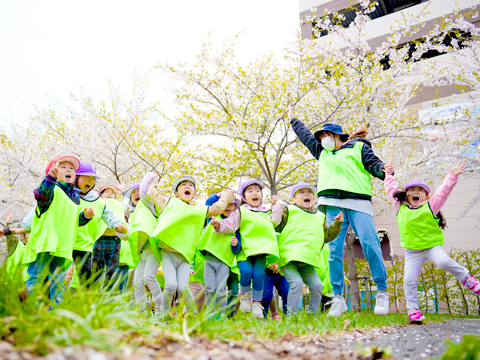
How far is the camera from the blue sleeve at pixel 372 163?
356cm

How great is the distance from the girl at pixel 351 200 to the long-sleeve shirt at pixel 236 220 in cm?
74

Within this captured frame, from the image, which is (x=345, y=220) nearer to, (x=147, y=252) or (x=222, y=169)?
(x=147, y=252)

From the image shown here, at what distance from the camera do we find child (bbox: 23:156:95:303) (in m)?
3.22

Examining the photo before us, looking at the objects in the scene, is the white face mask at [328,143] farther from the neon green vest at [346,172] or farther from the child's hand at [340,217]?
the child's hand at [340,217]

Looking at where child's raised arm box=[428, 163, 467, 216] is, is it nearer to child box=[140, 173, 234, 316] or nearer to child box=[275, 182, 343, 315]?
child box=[275, 182, 343, 315]

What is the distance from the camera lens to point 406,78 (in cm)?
1009

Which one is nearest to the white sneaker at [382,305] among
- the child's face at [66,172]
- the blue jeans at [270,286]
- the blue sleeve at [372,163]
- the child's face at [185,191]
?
the blue sleeve at [372,163]

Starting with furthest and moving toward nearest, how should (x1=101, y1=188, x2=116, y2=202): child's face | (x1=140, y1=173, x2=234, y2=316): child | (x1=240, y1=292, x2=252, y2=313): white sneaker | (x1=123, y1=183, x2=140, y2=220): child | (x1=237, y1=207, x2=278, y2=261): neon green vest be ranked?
1. (x1=123, y1=183, x2=140, y2=220): child
2. (x1=101, y1=188, x2=116, y2=202): child's face
3. (x1=237, y1=207, x2=278, y2=261): neon green vest
4. (x1=240, y1=292, x2=252, y2=313): white sneaker
5. (x1=140, y1=173, x2=234, y2=316): child

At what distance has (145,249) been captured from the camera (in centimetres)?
435

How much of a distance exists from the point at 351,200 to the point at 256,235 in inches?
47.1

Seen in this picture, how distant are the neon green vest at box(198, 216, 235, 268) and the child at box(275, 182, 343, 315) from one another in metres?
0.60

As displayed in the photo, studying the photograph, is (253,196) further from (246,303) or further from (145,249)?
(145,249)

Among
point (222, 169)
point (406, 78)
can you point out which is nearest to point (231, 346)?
point (222, 169)

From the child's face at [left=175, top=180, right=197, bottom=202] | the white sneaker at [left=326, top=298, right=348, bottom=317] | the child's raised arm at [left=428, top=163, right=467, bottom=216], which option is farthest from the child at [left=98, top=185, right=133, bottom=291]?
the child's raised arm at [left=428, top=163, right=467, bottom=216]
